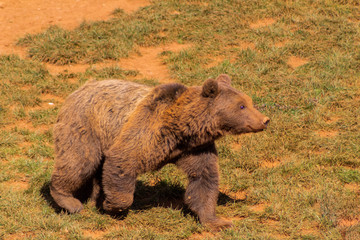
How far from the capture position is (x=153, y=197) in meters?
6.81

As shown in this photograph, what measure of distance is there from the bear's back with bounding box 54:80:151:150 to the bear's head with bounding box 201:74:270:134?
0.96 metres

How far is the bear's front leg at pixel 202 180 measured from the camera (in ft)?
20.0

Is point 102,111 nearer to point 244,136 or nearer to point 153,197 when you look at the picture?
point 153,197

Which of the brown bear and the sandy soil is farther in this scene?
the sandy soil

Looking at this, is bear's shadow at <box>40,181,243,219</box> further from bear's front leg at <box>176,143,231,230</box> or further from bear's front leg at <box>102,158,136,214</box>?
bear's front leg at <box>102,158,136,214</box>

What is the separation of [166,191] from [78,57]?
4879 mm

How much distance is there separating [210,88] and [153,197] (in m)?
1.94

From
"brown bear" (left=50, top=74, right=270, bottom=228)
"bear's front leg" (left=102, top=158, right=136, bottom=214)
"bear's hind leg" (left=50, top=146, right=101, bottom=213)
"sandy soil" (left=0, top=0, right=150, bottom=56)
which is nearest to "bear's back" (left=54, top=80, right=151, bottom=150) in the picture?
"brown bear" (left=50, top=74, right=270, bottom=228)

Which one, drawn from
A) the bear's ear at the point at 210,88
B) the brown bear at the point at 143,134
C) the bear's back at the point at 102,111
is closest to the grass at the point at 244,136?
the brown bear at the point at 143,134

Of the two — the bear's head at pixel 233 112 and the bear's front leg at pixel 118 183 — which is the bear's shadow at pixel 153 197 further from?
the bear's head at pixel 233 112

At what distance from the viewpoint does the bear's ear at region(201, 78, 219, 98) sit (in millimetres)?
5617

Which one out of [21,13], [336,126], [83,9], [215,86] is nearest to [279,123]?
[336,126]

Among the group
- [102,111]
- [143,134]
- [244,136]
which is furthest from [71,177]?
[244,136]

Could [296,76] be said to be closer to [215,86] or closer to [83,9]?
[215,86]
